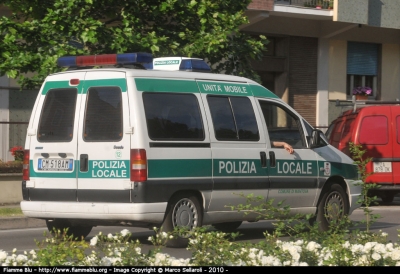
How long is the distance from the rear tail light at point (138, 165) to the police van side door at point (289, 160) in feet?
6.62

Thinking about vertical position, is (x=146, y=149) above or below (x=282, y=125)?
below

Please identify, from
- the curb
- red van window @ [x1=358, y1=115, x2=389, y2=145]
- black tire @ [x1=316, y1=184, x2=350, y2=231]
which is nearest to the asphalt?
the curb

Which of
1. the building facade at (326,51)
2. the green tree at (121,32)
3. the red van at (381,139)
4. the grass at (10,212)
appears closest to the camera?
the grass at (10,212)

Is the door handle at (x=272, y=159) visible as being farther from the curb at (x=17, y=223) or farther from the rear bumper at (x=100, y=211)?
the curb at (x=17, y=223)

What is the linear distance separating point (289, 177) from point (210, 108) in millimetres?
1500

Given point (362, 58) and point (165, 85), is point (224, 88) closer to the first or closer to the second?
point (165, 85)

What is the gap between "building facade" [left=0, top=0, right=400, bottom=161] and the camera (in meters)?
24.9

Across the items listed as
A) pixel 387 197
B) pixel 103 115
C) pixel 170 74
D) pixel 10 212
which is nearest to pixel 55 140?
pixel 103 115

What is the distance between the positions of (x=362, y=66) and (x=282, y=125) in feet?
56.1

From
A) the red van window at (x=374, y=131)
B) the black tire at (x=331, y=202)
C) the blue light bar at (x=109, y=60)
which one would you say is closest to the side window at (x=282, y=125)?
Result: the black tire at (x=331, y=202)

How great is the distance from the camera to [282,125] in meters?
11.7

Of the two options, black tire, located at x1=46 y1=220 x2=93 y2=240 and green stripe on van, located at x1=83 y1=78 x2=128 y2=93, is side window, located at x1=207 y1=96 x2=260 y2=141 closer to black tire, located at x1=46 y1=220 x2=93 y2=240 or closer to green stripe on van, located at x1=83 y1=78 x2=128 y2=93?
green stripe on van, located at x1=83 y1=78 x2=128 y2=93

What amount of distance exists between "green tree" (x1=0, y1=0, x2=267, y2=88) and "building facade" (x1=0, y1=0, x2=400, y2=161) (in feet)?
21.0

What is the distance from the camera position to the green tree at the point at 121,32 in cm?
1554
